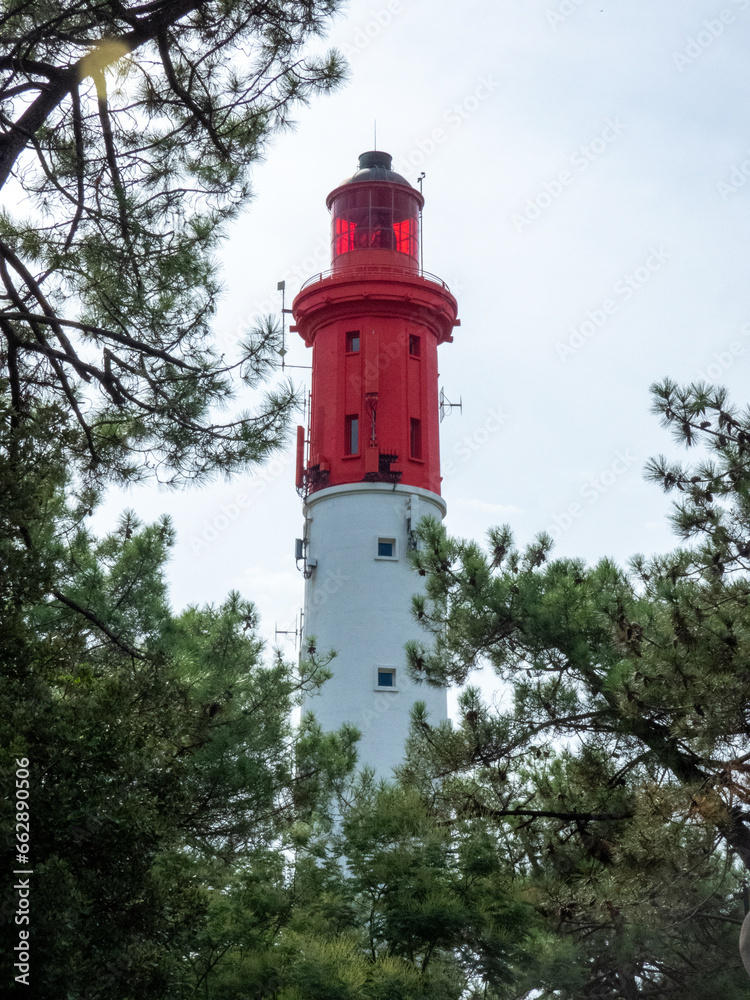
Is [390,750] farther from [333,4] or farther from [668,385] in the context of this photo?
[333,4]

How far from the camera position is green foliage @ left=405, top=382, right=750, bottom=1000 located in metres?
7.63

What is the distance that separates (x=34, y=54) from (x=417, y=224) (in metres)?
17.4

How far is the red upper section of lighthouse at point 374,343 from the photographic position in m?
21.2

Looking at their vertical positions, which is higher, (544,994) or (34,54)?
(34,54)

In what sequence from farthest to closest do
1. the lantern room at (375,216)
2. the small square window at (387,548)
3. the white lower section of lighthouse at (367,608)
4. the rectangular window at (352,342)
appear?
the lantern room at (375,216) → the rectangular window at (352,342) → the small square window at (387,548) → the white lower section of lighthouse at (367,608)

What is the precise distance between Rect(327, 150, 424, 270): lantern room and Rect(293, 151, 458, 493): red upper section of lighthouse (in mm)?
20

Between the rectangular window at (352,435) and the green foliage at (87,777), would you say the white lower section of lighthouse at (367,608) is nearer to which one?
the rectangular window at (352,435)

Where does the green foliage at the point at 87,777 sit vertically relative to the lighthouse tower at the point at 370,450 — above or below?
below

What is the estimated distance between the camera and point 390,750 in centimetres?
1905

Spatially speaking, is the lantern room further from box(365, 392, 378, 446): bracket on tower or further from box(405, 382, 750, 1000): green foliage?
box(405, 382, 750, 1000): green foliage

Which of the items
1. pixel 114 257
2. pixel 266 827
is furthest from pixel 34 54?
pixel 266 827

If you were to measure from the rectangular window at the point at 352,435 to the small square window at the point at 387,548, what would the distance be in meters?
1.77

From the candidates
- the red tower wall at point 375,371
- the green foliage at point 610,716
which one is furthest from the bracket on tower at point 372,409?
the green foliage at point 610,716

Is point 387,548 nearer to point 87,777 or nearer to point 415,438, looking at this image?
point 415,438
